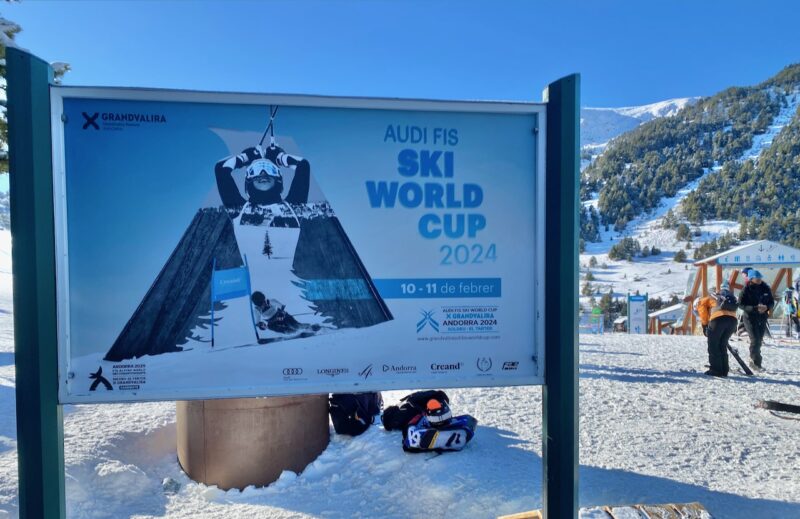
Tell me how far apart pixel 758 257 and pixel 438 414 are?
71.5ft

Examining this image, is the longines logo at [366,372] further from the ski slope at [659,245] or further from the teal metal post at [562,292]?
the ski slope at [659,245]

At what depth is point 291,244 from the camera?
2283mm

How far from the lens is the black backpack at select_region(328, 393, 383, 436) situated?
485 cm

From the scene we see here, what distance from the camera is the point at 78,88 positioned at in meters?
2.15

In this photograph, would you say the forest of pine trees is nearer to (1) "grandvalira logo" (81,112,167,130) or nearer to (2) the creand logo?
(2) the creand logo

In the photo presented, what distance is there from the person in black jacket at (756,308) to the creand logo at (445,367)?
323 inches

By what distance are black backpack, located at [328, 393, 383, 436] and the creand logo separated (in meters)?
2.79

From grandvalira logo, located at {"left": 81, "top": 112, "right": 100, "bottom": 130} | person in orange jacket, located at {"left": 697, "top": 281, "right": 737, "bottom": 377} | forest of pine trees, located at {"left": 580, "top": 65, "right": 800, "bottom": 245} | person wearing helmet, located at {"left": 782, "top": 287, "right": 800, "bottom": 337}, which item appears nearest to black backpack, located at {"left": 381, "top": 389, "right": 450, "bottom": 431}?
grandvalira logo, located at {"left": 81, "top": 112, "right": 100, "bottom": 130}

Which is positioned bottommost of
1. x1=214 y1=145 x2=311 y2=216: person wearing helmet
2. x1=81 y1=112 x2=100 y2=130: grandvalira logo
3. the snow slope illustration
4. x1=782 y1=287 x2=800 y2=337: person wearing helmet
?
x1=782 y1=287 x2=800 y2=337: person wearing helmet

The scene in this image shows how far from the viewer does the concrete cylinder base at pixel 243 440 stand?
4.26 m

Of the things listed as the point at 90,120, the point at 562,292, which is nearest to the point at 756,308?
the point at 562,292

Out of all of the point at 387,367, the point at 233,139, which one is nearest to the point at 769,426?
the point at 387,367

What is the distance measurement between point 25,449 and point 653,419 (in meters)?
5.77

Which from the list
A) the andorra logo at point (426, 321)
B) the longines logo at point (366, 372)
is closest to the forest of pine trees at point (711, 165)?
the andorra logo at point (426, 321)
